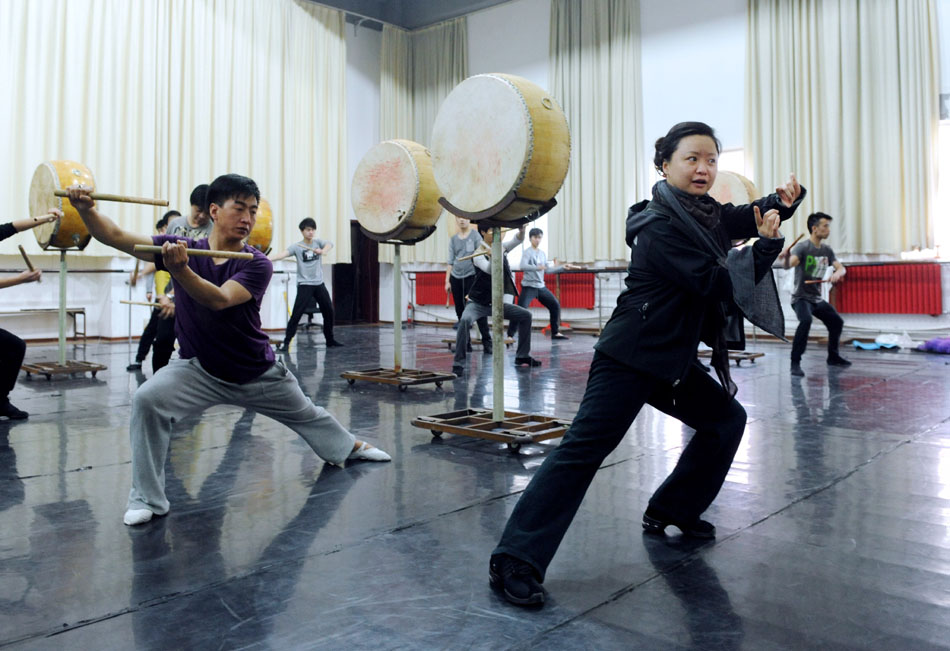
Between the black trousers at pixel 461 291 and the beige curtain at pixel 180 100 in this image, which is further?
the beige curtain at pixel 180 100

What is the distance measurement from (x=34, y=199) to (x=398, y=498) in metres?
4.65

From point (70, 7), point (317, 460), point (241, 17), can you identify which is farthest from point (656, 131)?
point (317, 460)

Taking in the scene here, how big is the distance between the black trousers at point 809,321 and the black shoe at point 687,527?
4.58 metres

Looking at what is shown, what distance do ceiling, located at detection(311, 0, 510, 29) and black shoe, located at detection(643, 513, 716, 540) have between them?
12.1 metres

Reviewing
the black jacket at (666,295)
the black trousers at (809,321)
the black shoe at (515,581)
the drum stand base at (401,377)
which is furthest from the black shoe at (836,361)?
the black shoe at (515,581)

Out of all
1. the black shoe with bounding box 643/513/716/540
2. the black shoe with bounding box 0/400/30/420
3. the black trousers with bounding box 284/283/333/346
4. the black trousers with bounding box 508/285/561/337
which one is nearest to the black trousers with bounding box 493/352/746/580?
the black shoe with bounding box 643/513/716/540

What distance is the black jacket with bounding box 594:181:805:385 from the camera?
198 centimetres

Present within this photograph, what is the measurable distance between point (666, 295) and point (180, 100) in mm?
10528

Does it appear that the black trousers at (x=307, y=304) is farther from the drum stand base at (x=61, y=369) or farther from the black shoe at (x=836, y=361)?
the black shoe at (x=836, y=361)

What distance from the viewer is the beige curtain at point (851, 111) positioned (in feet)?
Result: 28.9

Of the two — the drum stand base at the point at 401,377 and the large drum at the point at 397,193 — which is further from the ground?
the large drum at the point at 397,193

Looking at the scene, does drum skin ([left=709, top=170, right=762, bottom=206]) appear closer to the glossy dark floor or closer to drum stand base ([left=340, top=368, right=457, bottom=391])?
the glossy dark floor

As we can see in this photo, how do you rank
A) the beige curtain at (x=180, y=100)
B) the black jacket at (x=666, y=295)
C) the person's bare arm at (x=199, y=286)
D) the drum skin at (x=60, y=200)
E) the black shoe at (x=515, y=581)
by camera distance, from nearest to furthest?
the black shoe at (x=515, y=581) → the black jacket at (x=666, y=295) → the person's bare arm at (x=199, y=286) → the drum skin at (x=60, y=200) → the beige curtain at (x=180, y=100)

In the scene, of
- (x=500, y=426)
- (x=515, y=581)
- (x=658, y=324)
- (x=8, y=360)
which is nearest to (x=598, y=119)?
(x=500, y=426)
